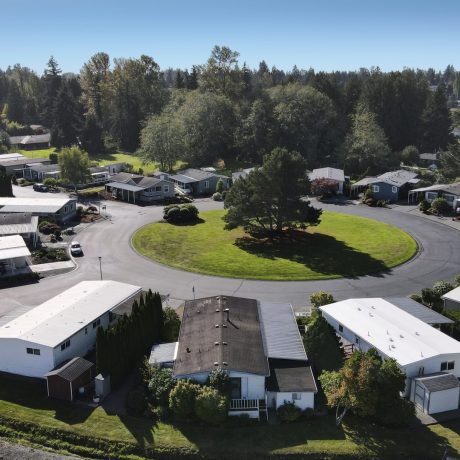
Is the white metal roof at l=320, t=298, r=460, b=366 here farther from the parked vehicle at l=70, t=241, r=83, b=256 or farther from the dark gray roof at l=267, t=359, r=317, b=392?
the parked vehicle at l=70, t=241, r=83, b=256

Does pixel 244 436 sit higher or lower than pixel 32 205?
lower

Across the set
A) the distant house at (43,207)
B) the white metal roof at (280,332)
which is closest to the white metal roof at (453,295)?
the white metal roof at (280,332)

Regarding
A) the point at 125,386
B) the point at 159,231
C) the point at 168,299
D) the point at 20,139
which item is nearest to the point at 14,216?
the point at 159,231

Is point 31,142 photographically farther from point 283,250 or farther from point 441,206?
point 441,206

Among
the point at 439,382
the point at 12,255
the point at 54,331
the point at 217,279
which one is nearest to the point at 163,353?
the point at 54,331

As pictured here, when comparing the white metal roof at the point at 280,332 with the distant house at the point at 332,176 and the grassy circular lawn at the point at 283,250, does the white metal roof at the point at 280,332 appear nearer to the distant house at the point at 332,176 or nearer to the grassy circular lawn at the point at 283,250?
the grassy circular lawn at the point at 283,250
